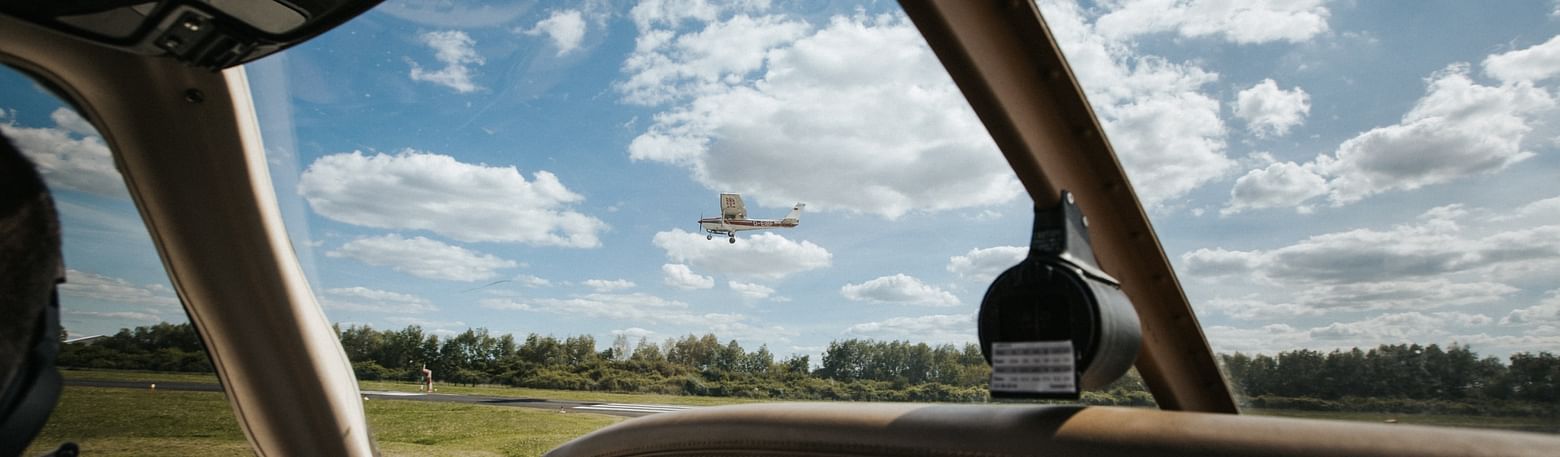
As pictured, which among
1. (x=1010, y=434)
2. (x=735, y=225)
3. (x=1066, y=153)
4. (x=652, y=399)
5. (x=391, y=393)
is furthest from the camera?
(x=735, y=225)

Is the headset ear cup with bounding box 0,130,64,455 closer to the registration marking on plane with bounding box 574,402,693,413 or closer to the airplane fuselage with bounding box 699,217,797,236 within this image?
the registration marking on plane with bounding box 574,402,693,413

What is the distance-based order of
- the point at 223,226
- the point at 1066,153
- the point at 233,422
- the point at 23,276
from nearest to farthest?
the point at 23,276
the point at 1066,153
the point at 223,226
the point at 233,422

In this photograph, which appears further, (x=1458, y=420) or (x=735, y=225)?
(x=735, y=225)

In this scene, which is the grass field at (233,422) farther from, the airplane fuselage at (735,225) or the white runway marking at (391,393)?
the airplane fuselage at (735,225)

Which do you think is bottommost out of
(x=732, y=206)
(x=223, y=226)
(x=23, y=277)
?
(x=23, y=277)

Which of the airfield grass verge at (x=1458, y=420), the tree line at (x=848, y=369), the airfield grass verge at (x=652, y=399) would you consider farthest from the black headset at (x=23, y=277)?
the airfield grass verge at (x=1458, y=420)

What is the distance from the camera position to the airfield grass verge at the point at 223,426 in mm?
1930

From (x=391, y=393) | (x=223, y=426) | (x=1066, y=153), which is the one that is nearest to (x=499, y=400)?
(x=391, y=393)

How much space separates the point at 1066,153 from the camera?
1389mm

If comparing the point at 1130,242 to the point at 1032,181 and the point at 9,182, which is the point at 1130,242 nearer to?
the point at 1032,181

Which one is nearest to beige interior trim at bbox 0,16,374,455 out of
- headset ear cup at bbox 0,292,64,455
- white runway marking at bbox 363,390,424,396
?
white runway marking at bbox 363,390,424,396

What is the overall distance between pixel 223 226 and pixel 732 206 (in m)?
2.30

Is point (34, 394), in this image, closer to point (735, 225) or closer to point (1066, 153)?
point (1066, 153)

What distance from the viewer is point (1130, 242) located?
1444 mm
